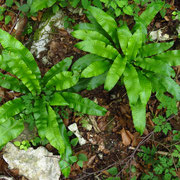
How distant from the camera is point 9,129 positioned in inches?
118

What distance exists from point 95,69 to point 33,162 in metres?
1.96

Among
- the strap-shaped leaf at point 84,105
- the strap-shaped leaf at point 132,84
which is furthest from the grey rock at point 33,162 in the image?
the strap-shaped leaf at point 132,84

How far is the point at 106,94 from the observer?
3.74m

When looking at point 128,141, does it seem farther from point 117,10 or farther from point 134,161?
point 117,10

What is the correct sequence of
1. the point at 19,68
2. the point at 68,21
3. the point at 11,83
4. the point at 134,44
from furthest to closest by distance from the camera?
the point at 68,21
the point at 11,83
the point at 134,44
the point at 19,68

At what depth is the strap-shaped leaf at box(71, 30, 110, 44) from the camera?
10.4 ft

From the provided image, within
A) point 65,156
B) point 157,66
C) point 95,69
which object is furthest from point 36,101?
point 157,66

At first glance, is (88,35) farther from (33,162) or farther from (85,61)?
(33,162)

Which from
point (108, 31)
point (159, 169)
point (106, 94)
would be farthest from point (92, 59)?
point (159, 169)

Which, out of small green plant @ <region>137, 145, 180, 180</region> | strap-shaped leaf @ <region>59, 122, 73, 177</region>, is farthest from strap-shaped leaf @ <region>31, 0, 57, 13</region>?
small green plant @ <region>137, 145, 180, 180</region>

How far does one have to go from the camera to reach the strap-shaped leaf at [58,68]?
3.21 m

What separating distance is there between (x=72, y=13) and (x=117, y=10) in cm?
113

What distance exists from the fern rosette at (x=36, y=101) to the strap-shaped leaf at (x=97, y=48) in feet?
1.28

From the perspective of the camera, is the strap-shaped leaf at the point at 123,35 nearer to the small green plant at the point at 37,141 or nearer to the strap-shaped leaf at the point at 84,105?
the strap-shaped leaf at the point at 84,105
